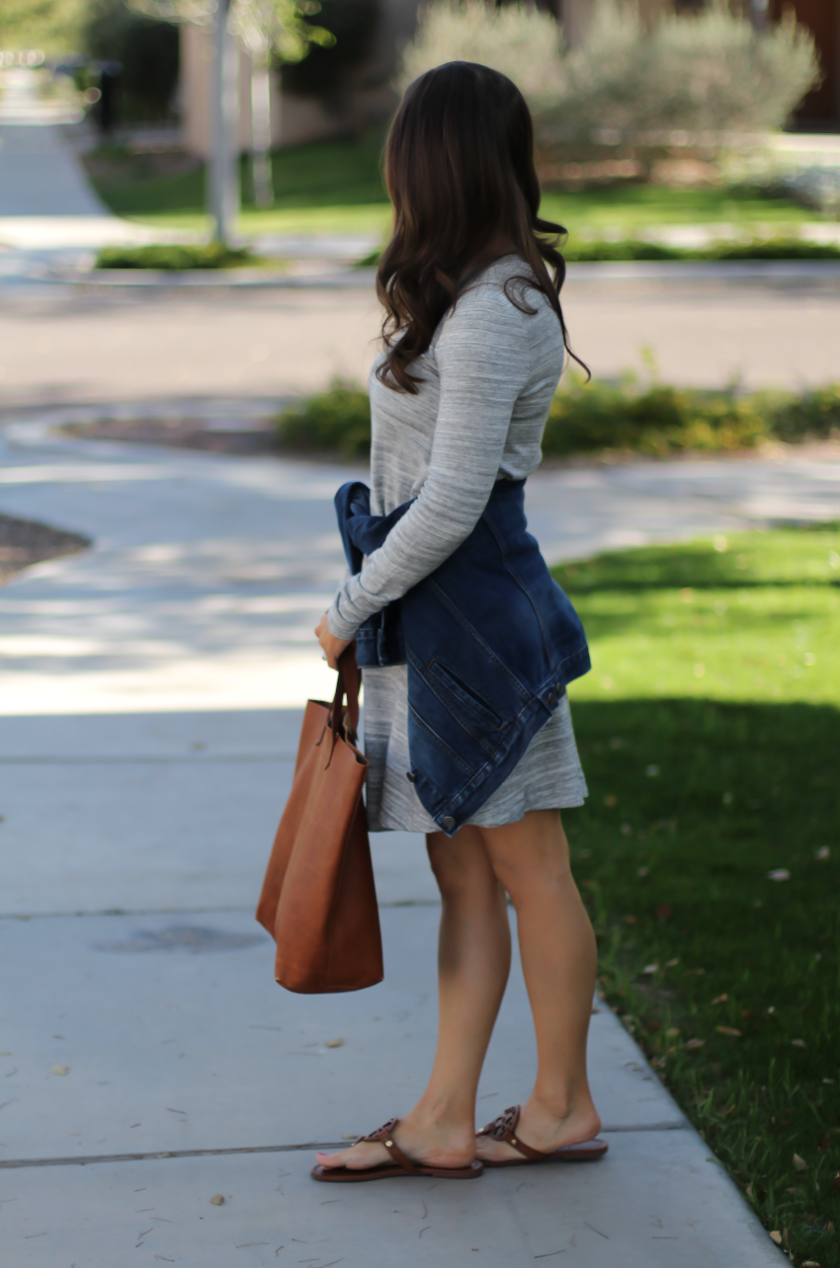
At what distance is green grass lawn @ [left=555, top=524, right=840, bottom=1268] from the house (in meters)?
27.8

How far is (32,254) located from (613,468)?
14504 millimetres

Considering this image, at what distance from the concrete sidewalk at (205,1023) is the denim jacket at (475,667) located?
0.78 metres

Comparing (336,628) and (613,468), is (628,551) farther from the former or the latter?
(336,628)

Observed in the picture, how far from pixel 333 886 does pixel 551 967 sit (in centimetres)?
43

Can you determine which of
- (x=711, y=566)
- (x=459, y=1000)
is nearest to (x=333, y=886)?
(x=459, y=1000)

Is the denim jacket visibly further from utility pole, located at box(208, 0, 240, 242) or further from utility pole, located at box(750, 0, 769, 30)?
utility pole, located at box(750, 0, 769, 30)

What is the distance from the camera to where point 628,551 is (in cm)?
752

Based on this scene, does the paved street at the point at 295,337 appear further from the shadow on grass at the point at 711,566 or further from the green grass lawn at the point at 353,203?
the shadow on grass at the point at 711,566

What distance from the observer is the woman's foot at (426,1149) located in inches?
106

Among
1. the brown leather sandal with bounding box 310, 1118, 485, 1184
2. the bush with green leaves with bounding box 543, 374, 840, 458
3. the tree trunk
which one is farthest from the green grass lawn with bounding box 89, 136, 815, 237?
the brown leather sandal with bounding box 310, 1118, 485, 1184

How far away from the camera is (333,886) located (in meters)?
2.48

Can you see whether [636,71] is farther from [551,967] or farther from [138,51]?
[551,967]

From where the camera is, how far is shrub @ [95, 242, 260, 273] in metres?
19.9

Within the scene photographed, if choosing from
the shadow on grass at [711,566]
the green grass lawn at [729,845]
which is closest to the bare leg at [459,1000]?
the green grass lawn at [729,845]
